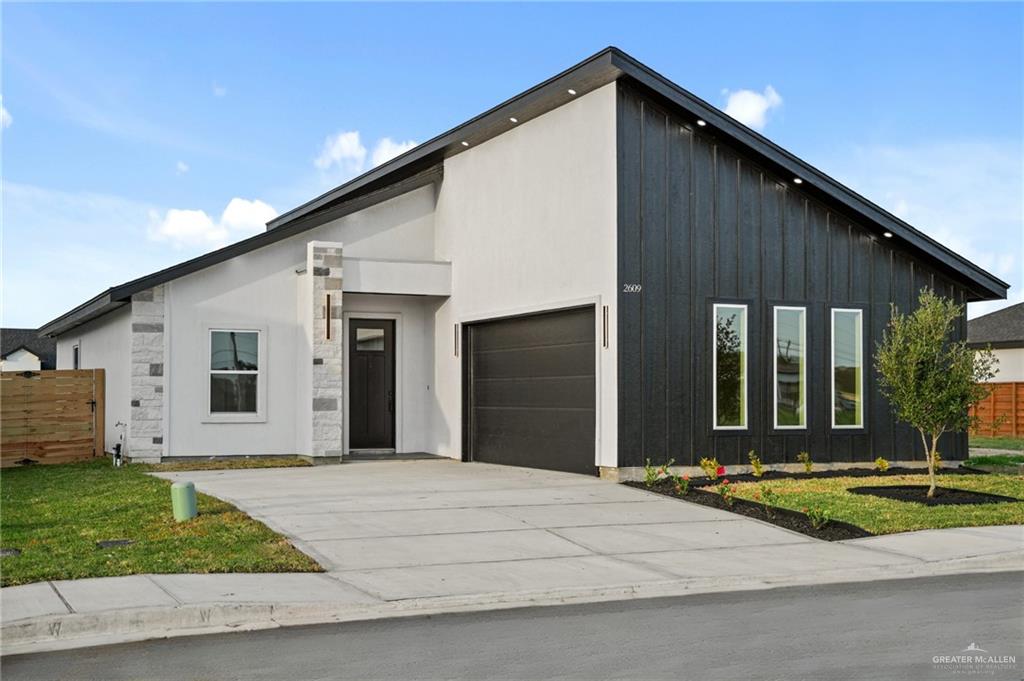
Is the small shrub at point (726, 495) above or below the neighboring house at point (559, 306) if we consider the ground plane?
below

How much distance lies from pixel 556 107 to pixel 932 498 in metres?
8.60

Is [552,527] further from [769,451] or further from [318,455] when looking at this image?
[318,455]

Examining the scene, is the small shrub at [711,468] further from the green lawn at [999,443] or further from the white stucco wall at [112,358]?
the green lawn at [999,443]

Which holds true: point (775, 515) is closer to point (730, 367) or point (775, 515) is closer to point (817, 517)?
point (817, 517)

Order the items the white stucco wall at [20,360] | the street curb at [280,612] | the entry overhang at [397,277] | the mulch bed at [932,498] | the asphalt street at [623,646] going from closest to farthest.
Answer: the asphalt street at [623,646] < the street curb at [280,612] < the mulch bed at [932,498] < the entry overhang at [397,277] < the white stucco wall at [20,360]

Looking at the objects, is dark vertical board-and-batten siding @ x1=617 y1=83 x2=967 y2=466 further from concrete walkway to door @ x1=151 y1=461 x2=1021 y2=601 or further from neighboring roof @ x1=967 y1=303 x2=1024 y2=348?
neighboring roof @ x1=967 y1=303 x2=1024 y2=348

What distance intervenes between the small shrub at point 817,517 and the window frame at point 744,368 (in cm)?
447

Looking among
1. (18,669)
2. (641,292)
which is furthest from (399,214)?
(18,669)

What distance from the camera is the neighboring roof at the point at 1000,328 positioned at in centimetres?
3712

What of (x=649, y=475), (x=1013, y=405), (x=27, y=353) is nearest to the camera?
(x=649, y=475)

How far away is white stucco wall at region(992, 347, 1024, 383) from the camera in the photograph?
1460 inches

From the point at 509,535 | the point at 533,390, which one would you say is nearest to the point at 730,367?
the point at 533,390

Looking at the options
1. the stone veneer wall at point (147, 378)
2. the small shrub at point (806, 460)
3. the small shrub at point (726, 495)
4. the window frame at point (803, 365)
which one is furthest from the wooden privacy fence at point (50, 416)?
the small shrub at point (806, 460)

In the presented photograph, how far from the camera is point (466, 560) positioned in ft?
34.0
